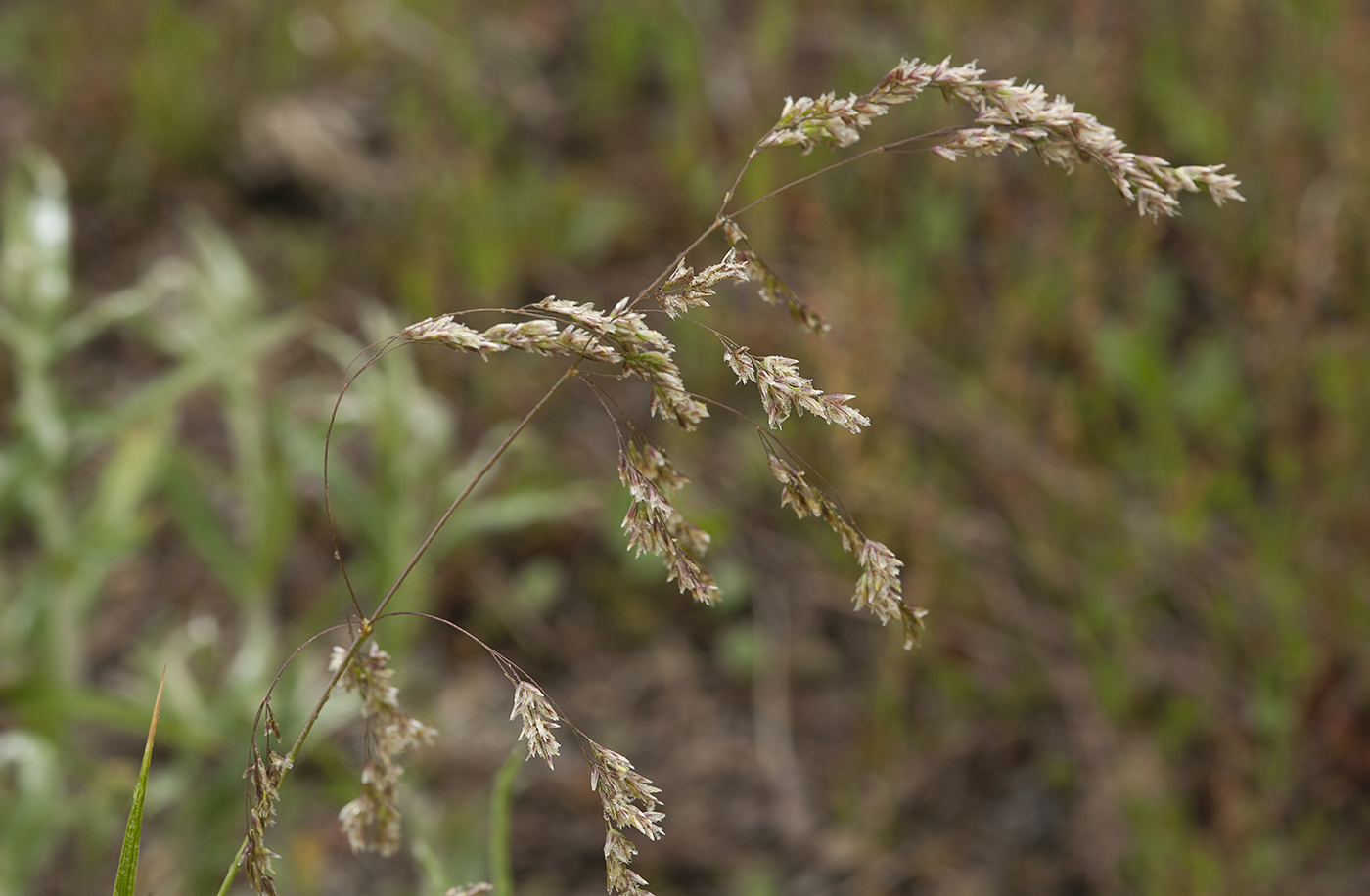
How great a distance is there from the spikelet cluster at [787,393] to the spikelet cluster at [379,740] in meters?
0.33

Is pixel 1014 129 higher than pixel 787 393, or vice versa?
pixel 1014 129

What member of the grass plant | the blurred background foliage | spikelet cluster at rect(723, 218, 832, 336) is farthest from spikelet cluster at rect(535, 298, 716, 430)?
the blurred background foliage

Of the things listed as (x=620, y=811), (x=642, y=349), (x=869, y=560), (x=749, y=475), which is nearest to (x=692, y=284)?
(x=642, y=349)

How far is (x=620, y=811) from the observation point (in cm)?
78

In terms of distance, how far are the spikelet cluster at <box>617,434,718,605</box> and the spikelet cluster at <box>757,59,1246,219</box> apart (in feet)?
0.77

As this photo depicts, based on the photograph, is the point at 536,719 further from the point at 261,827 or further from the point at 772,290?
the point at 772,290

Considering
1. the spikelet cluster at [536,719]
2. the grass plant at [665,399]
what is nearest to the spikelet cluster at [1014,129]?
the grass plant at [665,399]

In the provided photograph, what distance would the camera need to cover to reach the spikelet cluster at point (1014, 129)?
→ 0.84 metres

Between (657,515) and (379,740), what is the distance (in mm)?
256

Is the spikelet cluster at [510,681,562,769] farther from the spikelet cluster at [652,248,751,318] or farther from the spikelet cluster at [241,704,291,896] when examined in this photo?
the spikelet cluster at [652,248,751,318]

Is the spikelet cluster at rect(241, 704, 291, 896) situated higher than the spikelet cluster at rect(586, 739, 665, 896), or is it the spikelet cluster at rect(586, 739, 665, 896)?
the spikelet cluster at rect(586, 739, 665, 896)

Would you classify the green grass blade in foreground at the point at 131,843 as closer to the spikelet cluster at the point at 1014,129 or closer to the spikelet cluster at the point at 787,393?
the spikelet cluster at the point at 787,393

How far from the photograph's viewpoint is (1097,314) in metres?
2.96

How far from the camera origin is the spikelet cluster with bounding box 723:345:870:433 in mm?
775
